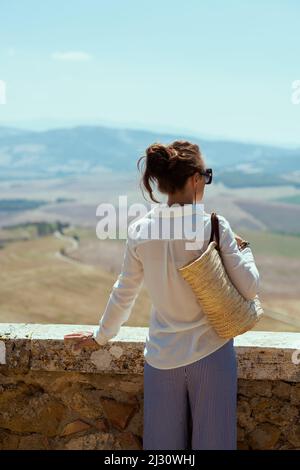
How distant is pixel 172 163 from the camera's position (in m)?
2.33

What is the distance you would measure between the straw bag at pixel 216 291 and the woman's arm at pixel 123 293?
230mm

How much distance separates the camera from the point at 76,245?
372 ft

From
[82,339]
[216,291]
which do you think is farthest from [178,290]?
[82,339]

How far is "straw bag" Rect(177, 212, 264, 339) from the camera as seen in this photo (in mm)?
2326

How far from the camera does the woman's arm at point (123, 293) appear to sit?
98.3 inches

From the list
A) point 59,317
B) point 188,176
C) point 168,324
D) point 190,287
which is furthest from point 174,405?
point 59,317

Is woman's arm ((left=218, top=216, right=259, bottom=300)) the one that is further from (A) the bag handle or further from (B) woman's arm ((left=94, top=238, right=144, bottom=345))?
(B) woman's arm ((left=94, top=238, right=144, bottom=345))

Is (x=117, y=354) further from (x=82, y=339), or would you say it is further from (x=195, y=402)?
(x=195, y=402)

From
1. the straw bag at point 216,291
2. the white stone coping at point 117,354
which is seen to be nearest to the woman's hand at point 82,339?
the white stone coping at point 117,354

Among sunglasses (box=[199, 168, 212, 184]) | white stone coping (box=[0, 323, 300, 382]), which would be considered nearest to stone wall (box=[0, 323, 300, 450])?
white stone coping (box=[0, 323, 300, 382])

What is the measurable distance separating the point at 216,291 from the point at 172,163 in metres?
0.50

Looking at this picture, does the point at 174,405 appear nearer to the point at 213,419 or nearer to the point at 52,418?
the point at 213,419

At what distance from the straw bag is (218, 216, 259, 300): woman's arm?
0.02 meters
